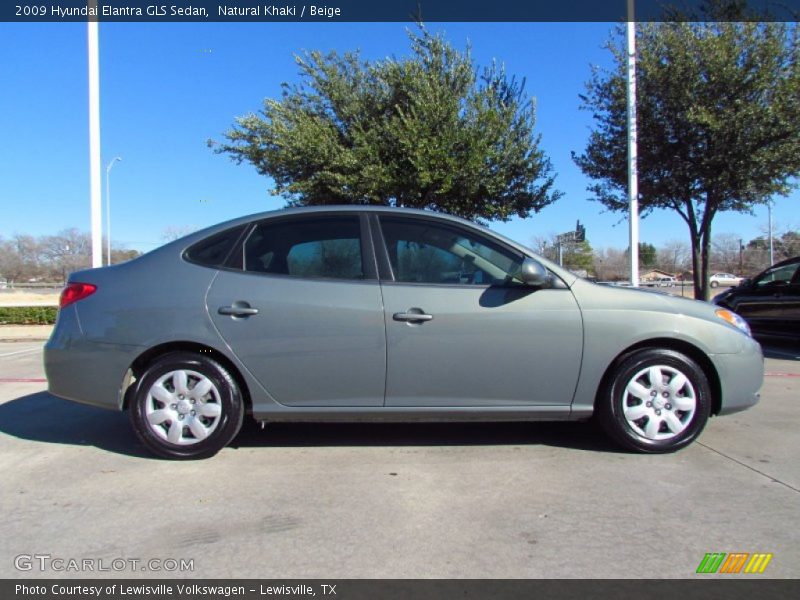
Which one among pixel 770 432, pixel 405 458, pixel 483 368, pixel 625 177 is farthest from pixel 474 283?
pixel 625 177

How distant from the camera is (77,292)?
3926mm

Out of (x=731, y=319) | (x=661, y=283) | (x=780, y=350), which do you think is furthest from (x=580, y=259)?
(x=731, y=319)

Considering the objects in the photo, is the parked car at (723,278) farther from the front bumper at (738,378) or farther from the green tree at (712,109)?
the front bumper at (738,378)

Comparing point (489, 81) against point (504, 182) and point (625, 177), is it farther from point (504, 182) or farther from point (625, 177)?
point (625, 177)

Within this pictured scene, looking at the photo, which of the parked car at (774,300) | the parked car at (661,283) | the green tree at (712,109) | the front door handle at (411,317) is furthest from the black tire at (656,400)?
the parked car at (661,283)

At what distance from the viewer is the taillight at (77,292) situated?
3.91 m

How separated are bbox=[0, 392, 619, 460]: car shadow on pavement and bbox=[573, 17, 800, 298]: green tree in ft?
30.7

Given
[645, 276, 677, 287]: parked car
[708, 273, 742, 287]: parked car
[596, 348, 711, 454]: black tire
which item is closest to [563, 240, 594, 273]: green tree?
[645, 276, 677, 287]: parked car

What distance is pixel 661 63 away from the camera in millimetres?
11867

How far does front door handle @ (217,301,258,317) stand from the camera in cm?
376

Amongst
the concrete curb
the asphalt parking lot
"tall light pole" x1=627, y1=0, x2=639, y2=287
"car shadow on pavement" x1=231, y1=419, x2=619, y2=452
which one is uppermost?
"tall light pole" x1=627, y1=0, x2=639, y2=287

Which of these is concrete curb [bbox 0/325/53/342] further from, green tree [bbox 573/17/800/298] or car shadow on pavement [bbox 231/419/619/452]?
green tree [bbox 573/17/800/298]

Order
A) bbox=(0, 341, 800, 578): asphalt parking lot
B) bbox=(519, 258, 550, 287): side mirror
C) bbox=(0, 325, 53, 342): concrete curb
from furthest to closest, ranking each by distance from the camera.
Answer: bbox=(0, 325, 53, 342): concrete curb → bbox=(519, 258, 550, 287): side mirror → bbox=(0, 341, 800, 578): asphalt parking lot

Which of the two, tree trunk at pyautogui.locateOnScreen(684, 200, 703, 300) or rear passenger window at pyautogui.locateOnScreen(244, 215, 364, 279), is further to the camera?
tree trunk at pyautogui.locateOnScreen(684, 200, 703, 300)
